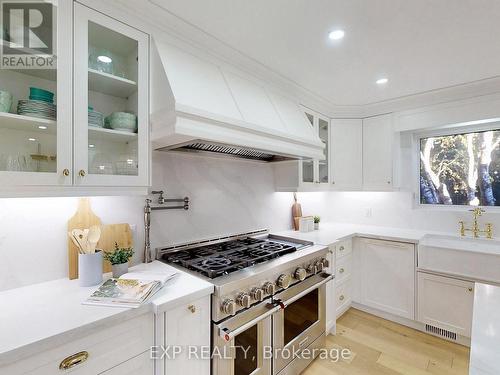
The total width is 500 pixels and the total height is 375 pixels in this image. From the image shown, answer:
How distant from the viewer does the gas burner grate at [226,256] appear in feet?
4.97

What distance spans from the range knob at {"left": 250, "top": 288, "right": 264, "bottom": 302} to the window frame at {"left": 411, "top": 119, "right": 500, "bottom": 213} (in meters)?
2.47

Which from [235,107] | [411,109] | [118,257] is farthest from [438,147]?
[118,257]

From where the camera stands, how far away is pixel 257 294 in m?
1.48

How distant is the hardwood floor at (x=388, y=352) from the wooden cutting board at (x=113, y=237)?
1.65 m

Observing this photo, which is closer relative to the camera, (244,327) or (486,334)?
(486,334)

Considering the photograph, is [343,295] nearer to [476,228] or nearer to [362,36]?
[476,228]

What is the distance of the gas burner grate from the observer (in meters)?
1.51

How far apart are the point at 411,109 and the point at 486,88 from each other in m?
0.61

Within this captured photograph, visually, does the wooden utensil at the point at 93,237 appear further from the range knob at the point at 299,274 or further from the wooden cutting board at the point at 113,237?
the range knob at the point at 299,274

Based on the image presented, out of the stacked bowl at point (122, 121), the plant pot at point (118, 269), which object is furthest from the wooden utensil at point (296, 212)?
the stacked bowl at point (122, 121)

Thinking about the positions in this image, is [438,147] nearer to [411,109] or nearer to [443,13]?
[411,109]

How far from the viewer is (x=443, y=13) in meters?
1.40

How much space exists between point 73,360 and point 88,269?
450mm

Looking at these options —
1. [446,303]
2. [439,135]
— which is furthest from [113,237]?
[439,135]
